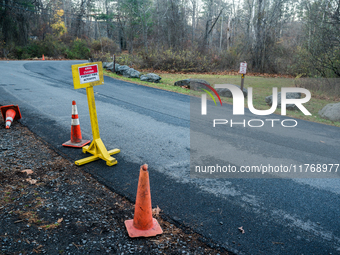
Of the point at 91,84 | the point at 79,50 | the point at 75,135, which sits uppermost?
the point at 79,50

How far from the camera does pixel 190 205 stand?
12.3 feet

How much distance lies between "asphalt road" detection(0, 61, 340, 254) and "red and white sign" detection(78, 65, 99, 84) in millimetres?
1574

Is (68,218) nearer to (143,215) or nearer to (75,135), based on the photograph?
(143,215)

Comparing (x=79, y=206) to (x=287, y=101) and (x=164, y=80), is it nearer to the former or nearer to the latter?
(x=287, y=101)

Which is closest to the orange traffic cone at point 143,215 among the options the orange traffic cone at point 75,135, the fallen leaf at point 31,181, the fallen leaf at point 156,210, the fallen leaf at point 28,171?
the fallen leaf at point 156,210

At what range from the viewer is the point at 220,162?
528cm

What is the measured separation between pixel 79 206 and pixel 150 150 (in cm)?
239

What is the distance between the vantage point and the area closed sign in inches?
186

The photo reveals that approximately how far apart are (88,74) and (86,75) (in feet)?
0.15

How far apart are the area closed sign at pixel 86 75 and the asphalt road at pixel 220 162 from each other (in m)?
1.50

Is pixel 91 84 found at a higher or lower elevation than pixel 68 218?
higher

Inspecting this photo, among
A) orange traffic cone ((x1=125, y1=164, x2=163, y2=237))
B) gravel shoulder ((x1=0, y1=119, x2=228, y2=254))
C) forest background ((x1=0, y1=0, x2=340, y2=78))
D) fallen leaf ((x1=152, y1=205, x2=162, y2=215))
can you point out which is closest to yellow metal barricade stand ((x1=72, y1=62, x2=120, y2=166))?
gravel shoulder ((x1=0, y1=119, x2=228, y2=254))

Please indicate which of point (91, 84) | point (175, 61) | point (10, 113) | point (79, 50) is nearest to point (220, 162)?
point (91, 84)

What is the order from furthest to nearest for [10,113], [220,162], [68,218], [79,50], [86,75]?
1. [79,50]
2. [10,113]
3. [220,162]
4. [86,75]
5. [68,218]
